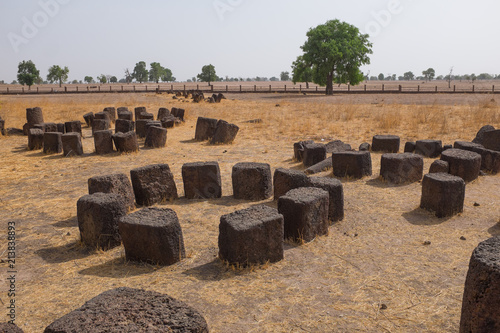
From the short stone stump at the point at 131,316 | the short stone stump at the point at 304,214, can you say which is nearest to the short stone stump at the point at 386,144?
the short stone stump at the point at 304,214

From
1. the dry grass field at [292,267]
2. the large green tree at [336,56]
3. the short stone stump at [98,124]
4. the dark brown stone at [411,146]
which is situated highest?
the large green tree at [336,56]

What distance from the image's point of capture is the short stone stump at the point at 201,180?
A: 326 inches

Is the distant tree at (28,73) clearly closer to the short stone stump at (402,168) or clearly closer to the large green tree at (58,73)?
the large green tree at (58,73)

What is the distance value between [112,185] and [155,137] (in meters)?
6.81

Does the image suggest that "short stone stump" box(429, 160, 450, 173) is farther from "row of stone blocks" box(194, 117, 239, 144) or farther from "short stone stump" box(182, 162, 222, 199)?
"row of stone blocks" box(194, 117, 239, 144)

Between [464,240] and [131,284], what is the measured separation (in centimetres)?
478

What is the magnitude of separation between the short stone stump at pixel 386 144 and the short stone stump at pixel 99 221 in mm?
8700

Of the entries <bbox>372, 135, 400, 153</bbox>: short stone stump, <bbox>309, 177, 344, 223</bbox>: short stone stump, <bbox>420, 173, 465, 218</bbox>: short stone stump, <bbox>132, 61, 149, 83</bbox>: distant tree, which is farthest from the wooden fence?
<bbox>132, 61, 149, 83</bbox>: distant tree

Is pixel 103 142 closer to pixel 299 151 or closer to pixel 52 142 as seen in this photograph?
pixel 52 142

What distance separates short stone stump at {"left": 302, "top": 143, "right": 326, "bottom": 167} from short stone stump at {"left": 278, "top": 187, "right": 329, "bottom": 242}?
4454mm

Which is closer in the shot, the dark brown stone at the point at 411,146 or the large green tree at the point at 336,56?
the dark brown stone at the point at 411,146

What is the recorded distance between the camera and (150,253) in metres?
5.39

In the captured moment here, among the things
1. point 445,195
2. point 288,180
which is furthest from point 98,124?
point 445,195

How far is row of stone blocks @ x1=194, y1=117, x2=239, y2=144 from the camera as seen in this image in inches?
570
